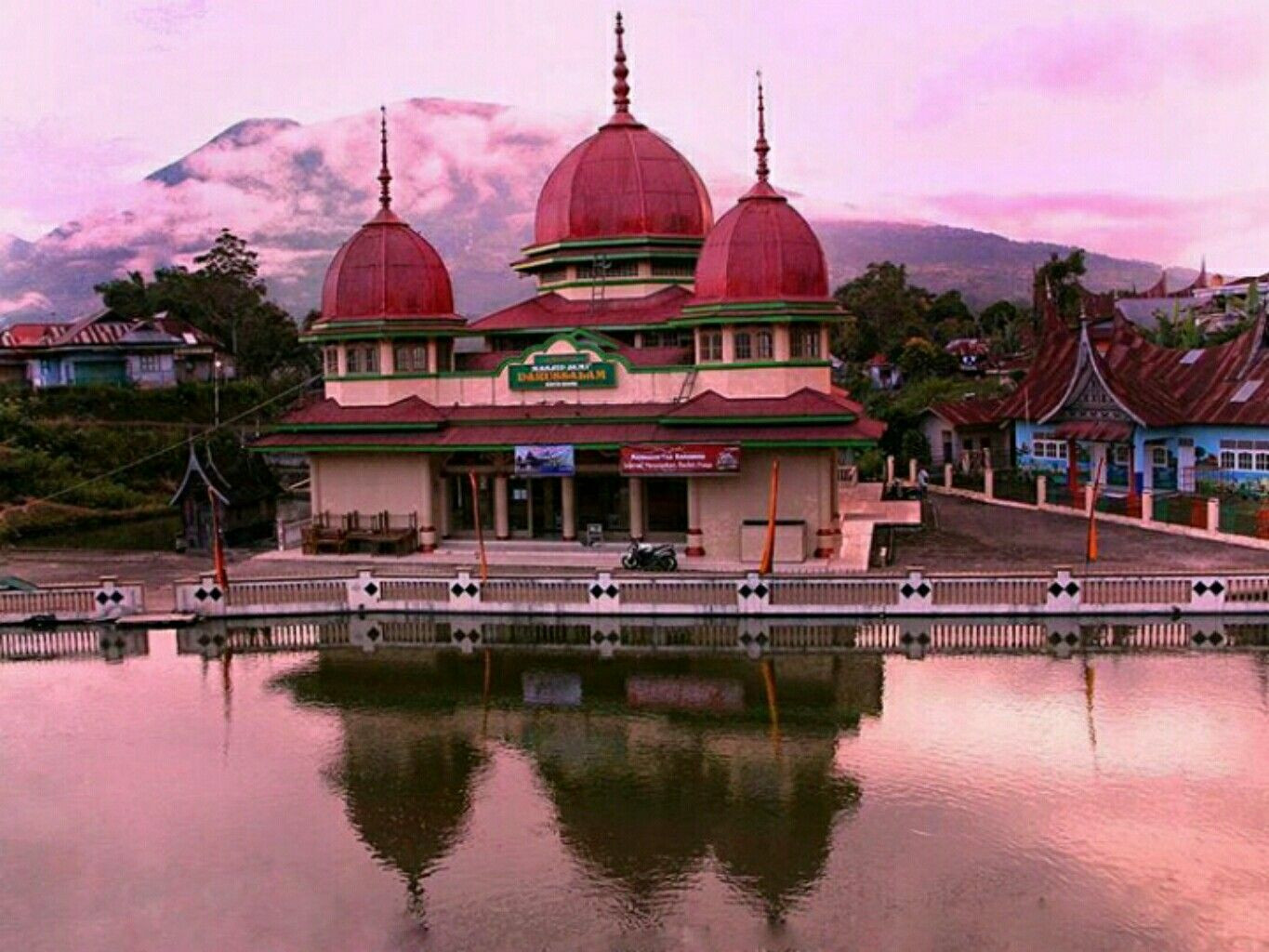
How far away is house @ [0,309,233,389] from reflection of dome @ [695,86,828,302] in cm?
3647

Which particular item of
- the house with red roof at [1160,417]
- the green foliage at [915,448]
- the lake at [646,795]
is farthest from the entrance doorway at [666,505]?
the green foliage at [915,448]

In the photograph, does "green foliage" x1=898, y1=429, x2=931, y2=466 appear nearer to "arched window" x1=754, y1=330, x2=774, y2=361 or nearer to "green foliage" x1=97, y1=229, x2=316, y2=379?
"arched window" x1=754, y1=330, x2=774, y2=361

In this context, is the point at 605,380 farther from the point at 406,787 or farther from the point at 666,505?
the point at 406,787

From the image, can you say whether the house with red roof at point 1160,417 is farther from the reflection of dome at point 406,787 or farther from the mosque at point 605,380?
the reflection of dome at point 406,787

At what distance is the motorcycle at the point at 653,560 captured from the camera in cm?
3042

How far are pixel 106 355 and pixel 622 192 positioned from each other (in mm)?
35629

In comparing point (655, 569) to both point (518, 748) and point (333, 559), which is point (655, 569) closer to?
point (333, 559)

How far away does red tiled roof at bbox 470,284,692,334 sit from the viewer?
120 ft

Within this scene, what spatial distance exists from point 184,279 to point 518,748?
66.1 meters

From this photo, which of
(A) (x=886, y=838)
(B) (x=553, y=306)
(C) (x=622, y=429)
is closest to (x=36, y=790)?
(A) (x=886, y=838)

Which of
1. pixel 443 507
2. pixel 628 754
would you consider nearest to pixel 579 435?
pixel 443 507

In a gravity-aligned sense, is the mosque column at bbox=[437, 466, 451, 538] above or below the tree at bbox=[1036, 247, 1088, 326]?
below

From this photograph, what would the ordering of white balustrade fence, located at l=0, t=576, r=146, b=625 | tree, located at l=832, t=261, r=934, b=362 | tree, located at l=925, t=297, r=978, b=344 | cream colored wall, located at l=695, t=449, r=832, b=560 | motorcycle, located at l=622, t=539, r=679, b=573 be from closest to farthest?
1. white balustrade fence, located at l=0, t=576, r=146, b=625
2. motorcycle, located at l=622, t=539, r=679, b=573
3. cream colored wall, located at l=695, t=449, r=832, b=560
4. tree, located at l=832, t=261, r=934, b=362
5. tree, located at l=925, t=297, r=978, b=344

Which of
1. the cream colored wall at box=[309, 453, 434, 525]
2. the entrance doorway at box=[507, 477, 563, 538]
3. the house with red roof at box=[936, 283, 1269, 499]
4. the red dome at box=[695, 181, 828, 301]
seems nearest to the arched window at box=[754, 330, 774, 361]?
the red dome at box=[695, 181, 828, 301]
